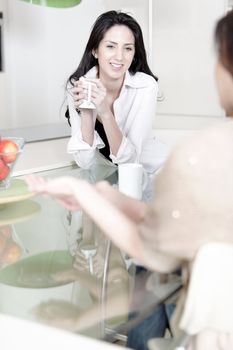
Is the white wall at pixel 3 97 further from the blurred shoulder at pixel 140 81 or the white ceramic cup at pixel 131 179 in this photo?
the white ceramic cup at pixel 131 179

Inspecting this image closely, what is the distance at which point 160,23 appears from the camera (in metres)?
2.68

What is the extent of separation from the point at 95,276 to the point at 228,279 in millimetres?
321

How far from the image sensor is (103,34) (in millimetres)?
1477

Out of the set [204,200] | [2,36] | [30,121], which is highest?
[2,36]

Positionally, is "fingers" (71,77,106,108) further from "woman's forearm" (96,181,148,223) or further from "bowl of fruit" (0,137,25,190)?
"woman's forearm" (96,181,148,223)

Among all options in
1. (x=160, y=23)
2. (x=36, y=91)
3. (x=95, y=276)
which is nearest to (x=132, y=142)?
(x=95, y=276)

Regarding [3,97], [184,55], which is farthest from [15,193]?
[3,97]

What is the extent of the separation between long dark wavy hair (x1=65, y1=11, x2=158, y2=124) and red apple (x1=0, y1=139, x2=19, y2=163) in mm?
444

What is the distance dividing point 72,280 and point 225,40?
0.40m

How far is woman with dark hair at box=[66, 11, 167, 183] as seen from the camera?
54.4 inches

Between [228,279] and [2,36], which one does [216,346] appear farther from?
[2,36]

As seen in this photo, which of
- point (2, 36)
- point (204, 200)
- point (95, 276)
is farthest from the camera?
point (2, 36)

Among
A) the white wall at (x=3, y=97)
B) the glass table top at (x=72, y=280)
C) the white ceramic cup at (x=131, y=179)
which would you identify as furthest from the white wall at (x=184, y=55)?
the glass table top at (x=72, y=280)

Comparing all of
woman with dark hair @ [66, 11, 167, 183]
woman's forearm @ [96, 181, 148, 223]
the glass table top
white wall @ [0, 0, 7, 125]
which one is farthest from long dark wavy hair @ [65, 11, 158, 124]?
white wall @ [0, 0, 7, 125]
